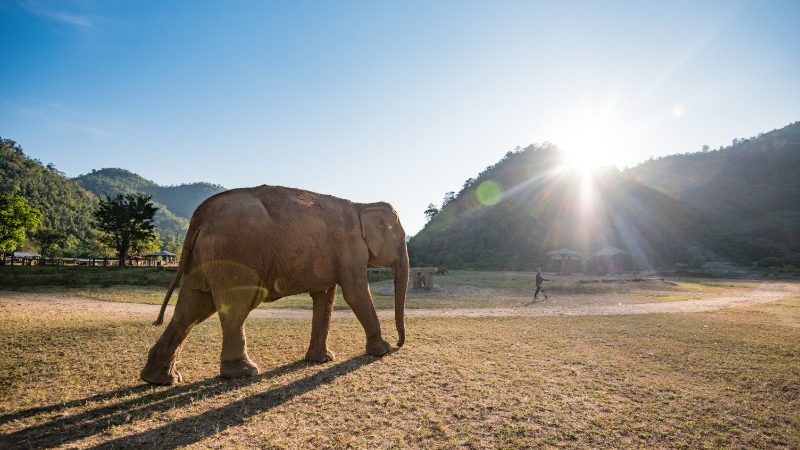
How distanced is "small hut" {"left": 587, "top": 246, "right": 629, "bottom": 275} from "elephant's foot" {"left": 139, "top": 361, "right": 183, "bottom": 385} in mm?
50901

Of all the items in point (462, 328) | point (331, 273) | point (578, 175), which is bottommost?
point (462, 328)

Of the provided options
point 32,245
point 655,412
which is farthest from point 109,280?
point 32,245

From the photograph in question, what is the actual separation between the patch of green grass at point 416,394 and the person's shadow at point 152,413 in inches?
0.9

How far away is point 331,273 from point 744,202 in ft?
321

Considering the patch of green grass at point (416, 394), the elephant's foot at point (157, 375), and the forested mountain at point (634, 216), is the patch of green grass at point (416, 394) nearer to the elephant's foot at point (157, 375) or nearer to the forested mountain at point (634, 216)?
the elephant's foot at point (157, 375)

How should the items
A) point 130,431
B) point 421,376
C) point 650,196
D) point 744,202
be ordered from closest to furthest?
point 130,431
point 421,376
point 744,202
point 650,196

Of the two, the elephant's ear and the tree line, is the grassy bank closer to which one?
the elephant's ear

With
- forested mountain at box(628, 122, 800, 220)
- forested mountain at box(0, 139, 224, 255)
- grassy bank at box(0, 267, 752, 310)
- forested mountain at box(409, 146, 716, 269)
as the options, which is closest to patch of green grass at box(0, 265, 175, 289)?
grassy bank at box(0, 267, 752, 310)

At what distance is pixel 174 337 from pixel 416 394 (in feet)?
12.0

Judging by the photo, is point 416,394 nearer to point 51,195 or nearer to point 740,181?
point 740,181

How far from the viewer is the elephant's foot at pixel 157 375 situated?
5.77 metres

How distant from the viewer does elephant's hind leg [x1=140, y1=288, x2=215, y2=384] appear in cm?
581

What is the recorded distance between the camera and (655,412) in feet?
A: 16.3

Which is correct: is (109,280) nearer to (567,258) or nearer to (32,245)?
(567,258)
